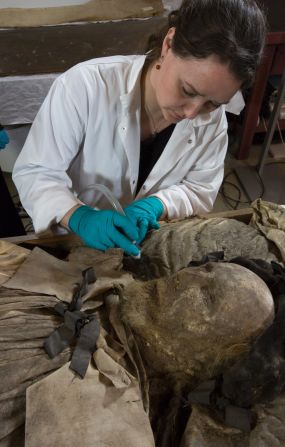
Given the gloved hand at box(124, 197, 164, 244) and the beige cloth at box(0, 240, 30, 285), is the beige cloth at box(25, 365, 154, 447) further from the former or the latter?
the gloved hand at box(124, 197, 164, 244)

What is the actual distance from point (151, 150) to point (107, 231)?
0.46 m

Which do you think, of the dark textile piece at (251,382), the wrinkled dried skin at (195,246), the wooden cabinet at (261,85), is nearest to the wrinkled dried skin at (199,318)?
the dark textile piece at (251,382)

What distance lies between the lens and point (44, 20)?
2334 mm

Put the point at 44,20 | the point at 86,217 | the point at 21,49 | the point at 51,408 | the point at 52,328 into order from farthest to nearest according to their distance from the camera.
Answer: the point at 44,20
the point at 21,49
the point at 86,217
the point at 52,328
the point at 51,408

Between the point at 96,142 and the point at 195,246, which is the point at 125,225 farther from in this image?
the point at 96,142

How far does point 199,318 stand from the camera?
79cm

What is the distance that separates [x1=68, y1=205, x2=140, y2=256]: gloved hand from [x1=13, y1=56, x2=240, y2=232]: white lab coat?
0.11 m

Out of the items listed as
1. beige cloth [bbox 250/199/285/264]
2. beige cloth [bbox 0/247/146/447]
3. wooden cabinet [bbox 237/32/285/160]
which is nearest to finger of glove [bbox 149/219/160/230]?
beige cloth [bbox 0/247/146/447]

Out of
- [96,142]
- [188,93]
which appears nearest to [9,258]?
[96,142]

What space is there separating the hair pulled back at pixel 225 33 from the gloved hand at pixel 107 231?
476 millimetres

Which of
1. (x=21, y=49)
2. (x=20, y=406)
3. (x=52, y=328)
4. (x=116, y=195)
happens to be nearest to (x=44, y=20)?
(x=21, y=49)

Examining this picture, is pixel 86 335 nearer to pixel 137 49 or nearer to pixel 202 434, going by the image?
pixel 202 434

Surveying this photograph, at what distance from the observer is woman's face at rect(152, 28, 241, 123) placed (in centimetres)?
91

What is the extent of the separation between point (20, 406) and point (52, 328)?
0.17 metres
